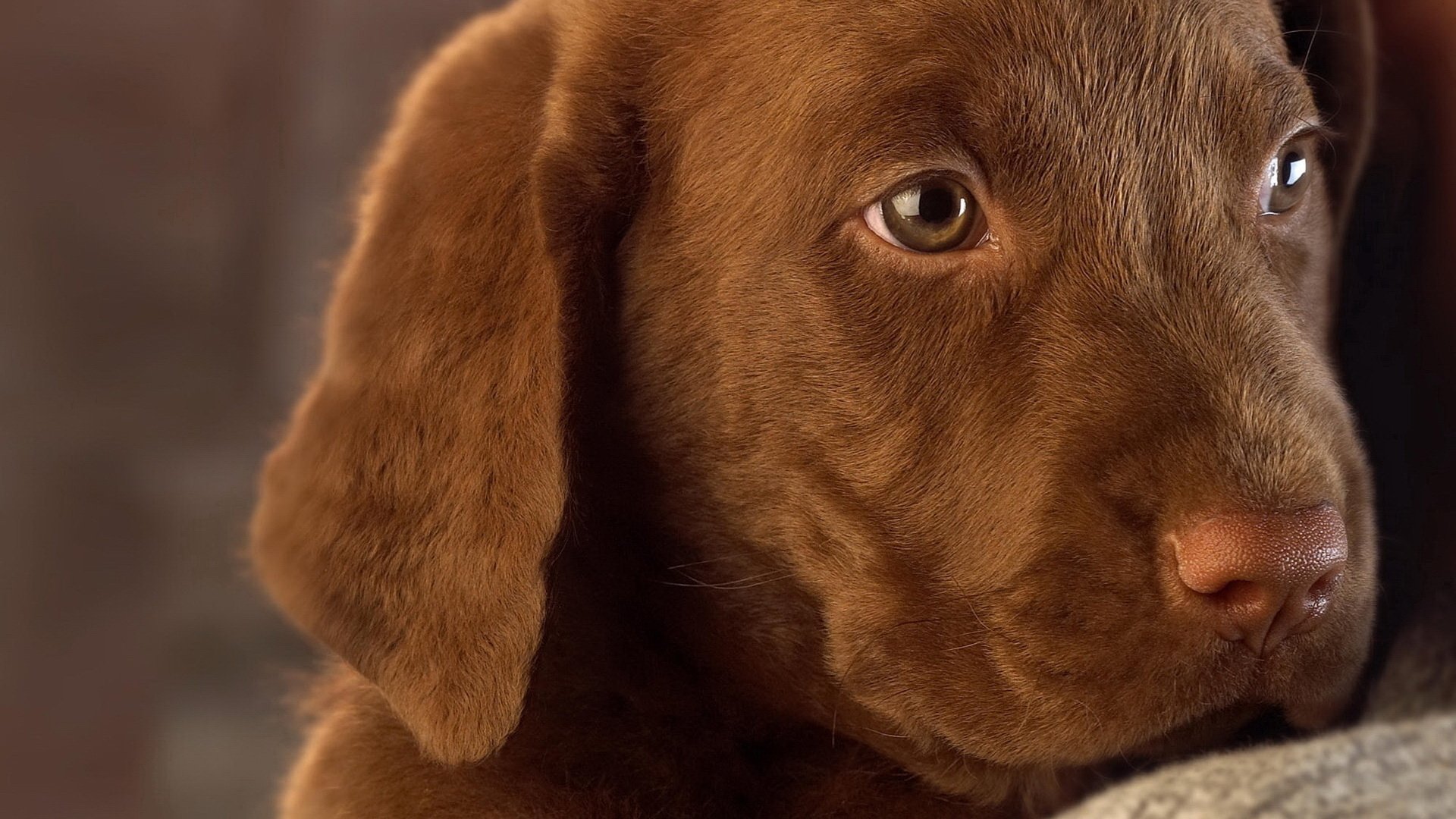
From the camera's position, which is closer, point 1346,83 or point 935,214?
point 935,214

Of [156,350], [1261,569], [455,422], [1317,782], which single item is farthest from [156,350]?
[1317,782]

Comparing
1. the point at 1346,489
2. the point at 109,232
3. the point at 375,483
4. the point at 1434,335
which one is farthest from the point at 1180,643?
the point at 109,232

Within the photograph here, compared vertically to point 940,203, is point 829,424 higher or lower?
lower

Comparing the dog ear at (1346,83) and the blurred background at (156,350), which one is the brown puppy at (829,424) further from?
the blurred background at (156,350)

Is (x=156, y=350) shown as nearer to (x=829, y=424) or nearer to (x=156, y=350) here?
(x=156, y=350)

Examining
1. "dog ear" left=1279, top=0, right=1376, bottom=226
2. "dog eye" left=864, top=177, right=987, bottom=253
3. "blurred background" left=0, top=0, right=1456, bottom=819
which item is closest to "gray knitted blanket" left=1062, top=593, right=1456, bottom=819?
"dog eye" left=864, top=177, right=987, bottom=253

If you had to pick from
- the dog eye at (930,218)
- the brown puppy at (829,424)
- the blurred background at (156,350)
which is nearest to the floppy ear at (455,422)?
the brown puppy at (829,424)

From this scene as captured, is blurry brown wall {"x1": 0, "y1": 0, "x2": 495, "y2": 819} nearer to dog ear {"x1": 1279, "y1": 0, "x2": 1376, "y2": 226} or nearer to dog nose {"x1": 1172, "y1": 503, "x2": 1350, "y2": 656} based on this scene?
dog ear {"x1": 1279, "y1": 0, "x2": 1376, "y2": 226}
